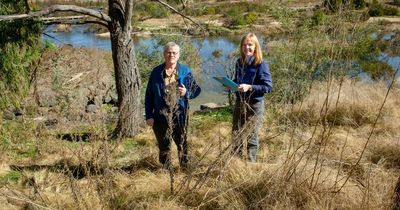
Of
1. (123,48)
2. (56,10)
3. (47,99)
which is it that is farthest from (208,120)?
(47,99)

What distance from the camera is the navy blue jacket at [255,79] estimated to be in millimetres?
3951

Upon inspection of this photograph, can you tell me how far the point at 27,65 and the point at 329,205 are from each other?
4.50 metres

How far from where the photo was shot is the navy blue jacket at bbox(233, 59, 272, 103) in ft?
13.0

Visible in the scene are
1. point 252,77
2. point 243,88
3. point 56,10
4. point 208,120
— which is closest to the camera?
point 243,88

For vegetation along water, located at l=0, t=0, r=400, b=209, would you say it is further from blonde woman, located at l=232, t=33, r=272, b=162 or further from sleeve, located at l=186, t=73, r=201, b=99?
sleeve, located at l=186, t=73, r=201, b=99

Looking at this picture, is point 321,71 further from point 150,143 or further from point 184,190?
point 184,190

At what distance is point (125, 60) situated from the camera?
6.28m

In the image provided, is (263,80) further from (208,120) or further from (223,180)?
(208,120)

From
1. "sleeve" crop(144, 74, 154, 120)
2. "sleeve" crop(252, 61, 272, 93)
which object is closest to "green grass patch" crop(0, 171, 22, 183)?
"sleeve" crop(144, 74, 154, 120)

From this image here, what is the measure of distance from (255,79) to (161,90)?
34.4 inches

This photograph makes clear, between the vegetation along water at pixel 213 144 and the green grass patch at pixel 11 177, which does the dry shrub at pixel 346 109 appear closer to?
the vegetation along water at pixel 213 144

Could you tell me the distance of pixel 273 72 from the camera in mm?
10734

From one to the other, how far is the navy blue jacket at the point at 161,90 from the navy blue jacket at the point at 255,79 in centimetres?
43

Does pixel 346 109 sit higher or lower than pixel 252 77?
lower
